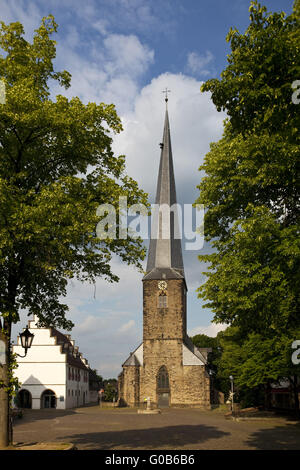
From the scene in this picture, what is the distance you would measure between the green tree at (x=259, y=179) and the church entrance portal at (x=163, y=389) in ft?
138

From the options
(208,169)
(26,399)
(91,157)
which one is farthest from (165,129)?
(91,157)

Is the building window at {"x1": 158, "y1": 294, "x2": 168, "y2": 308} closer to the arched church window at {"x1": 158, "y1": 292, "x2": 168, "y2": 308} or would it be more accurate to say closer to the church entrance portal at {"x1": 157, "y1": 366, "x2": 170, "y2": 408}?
the arched church window at {"x1": 158, "y1": 292, "x2": 168, "y2": 308}

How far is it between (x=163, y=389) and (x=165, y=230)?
71.9 feet

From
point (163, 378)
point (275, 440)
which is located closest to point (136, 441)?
point (275, 440)

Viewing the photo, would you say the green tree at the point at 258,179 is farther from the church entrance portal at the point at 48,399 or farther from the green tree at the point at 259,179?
the church entrance portal at the point at 48,399

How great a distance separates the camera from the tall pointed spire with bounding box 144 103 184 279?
211 feet

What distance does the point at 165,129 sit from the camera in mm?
70312

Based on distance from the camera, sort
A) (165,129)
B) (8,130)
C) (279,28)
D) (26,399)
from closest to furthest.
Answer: (279,28) < (8,130) < (26,399) < (165,129)

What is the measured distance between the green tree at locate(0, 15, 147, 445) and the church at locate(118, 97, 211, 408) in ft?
152

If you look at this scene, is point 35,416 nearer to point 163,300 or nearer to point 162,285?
point 163,300

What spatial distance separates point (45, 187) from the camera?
12.2 meters
